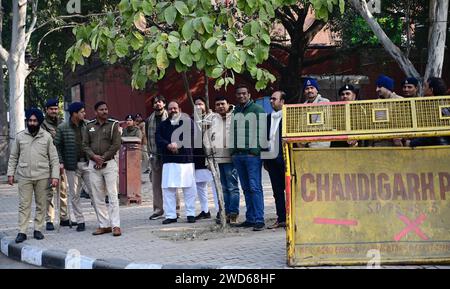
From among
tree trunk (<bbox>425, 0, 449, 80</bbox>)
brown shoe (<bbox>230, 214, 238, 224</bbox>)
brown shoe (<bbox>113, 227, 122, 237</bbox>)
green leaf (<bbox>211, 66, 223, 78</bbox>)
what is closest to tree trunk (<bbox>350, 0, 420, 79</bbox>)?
tree trunk (<bbox>425, 0, 449, 80</bbox>)

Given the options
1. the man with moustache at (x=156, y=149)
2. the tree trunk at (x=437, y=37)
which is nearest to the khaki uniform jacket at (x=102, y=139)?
the man with moustache at (x=156, y=149)

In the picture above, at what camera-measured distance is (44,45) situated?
2600 cm

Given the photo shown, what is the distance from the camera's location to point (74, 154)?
11.1 m

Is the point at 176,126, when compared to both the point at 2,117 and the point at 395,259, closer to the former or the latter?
the point at 395,259

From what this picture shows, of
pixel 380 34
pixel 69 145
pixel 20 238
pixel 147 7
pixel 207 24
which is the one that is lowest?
pixel 20 238

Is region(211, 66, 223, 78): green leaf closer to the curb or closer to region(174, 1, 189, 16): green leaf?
region(174, 1, 189, 16): green leaf

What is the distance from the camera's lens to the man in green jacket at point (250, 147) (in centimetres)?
1001

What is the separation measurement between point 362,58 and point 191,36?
20167 millimetres

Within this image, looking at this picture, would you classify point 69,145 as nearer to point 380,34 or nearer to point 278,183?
point 278,183

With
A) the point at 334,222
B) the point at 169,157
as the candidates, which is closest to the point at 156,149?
the point at 169,157

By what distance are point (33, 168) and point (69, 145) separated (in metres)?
1.04

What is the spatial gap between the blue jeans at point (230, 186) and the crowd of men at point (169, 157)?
0.05ft

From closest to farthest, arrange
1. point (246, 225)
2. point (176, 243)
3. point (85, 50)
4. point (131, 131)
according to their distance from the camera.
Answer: point (85, 50), point (176, 243), point (246, 225), point (131, 131)

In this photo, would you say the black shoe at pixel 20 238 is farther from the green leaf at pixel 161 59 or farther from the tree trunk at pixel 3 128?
the tree trunk at pixel 3 128
